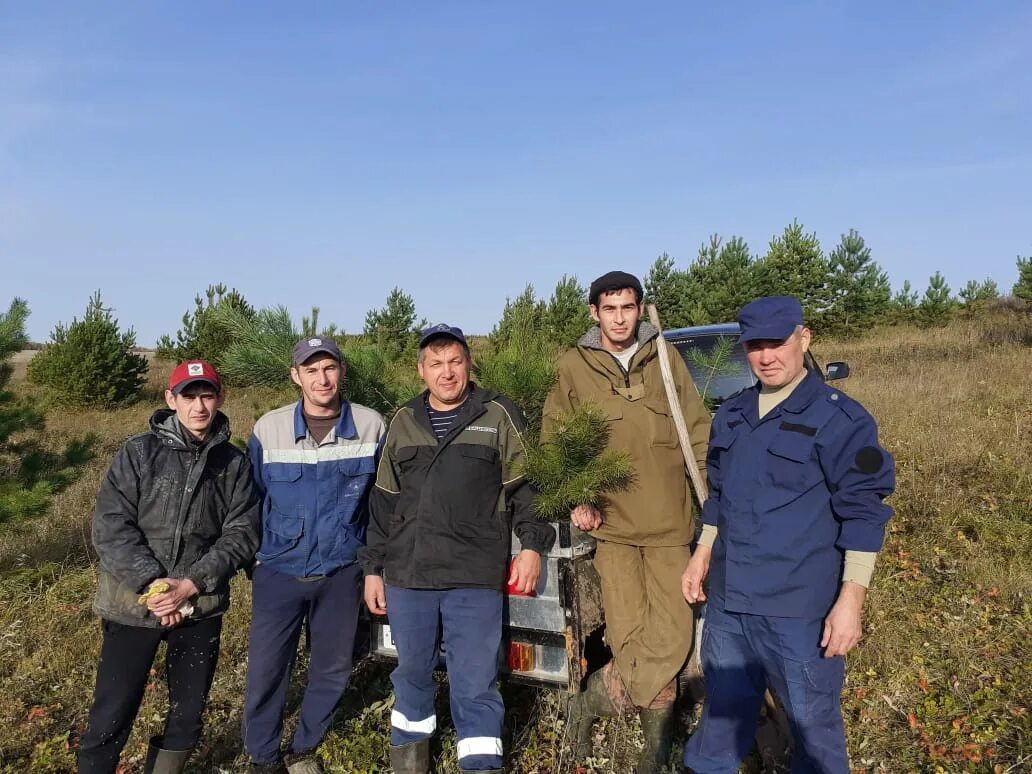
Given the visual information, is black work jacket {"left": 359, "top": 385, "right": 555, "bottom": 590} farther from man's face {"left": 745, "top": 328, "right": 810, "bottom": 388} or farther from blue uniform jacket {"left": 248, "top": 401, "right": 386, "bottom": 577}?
man's face {"left": 745, "top": 328, "right": 810, "bottom": 388}

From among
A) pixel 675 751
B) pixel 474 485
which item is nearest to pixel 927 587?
pixel 675 751

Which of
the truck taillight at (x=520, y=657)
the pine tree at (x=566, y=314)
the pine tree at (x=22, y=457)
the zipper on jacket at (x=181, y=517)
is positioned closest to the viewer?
the zipper on jacket at (x=181, y=517)

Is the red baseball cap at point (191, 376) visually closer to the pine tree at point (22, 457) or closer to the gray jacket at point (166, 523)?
the gray jacket at point (166, 523)

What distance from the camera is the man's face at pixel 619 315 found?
113 inches

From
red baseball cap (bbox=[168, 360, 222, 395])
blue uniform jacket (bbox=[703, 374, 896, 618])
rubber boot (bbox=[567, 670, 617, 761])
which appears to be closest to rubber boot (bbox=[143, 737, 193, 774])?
red baseball cap (bbox=[168, 360, 222, 395])

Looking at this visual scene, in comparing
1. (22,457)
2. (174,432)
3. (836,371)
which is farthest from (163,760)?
(836,371)

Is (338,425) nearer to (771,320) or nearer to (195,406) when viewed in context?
(195,406)

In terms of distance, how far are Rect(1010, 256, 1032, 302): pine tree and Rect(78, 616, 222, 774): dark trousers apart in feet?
74.5

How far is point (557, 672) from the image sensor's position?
2715 millimetres

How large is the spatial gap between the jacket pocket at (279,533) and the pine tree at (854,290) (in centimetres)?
2081

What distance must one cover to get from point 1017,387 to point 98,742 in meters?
10.9

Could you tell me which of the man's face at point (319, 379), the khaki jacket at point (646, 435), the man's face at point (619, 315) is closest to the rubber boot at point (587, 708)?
the khaki jacket at point (646, 435)

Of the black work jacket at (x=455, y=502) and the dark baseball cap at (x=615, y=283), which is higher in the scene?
the dark baseball cap at (x=615, y=283)

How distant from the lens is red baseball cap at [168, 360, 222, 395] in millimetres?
2680
